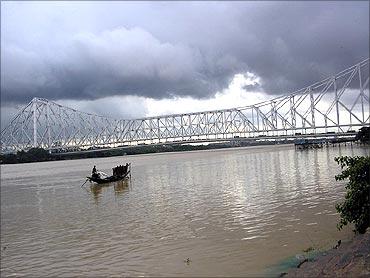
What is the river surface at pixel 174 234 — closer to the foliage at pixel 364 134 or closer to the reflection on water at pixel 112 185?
the reflection on water at pixel 112 185

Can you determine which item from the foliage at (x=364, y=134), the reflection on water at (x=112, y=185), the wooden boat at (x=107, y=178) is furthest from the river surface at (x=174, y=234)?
the foliage at (x=364, y=134)

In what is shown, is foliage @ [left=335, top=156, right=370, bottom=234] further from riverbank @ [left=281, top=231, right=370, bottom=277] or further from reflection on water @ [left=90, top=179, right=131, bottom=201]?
reflection on water @ [left=90, top=179, right=131, bottom=201]

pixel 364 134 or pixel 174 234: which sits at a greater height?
pixel 364 134

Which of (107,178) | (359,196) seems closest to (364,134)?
(107,178)

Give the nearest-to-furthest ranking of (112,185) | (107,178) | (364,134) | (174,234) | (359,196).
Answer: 1. (359,196)
2. (174,234)
3. (112,185)
4. (107,178)
5. (364,134)

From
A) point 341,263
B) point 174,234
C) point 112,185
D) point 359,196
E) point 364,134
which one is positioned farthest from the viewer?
Result: point 364,134

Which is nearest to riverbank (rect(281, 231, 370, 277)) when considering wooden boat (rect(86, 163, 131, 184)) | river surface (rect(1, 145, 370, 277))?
river surface (rect(1, 145, 370, 277))

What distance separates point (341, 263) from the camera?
6.73 m

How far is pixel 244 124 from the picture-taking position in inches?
4316

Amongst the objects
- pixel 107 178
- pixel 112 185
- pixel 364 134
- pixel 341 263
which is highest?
pixel 364 134

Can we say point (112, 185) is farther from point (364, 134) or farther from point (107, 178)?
point (364, 134)

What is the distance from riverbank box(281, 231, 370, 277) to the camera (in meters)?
6.27

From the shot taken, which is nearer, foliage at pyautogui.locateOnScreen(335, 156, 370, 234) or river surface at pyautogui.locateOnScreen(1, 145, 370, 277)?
foliage at pyautogui.locateOnScreen(335, 156, 370, 234)

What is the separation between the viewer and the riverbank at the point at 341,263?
6.27 meters
